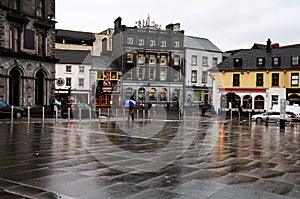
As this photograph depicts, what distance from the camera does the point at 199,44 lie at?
212ft

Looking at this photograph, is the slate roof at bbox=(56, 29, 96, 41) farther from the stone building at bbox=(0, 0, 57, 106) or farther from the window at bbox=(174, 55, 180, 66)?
the stone building at bbox=(0, 0, 57, 106)

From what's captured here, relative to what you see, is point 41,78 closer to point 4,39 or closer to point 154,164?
point 4,39

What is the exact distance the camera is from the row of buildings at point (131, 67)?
1264 inches

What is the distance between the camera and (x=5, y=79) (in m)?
30.2

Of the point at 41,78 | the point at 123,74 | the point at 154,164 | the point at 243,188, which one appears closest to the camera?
the point at 243,188

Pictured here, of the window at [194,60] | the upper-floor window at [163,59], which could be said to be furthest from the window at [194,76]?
the upper-floor window at [163,59]

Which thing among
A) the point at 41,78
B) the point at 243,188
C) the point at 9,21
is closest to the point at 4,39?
the point at 9,21

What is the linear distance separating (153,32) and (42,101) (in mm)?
31056

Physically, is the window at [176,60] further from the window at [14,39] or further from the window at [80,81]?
the window at [14,39]

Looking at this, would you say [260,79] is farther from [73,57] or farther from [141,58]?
[73,57]

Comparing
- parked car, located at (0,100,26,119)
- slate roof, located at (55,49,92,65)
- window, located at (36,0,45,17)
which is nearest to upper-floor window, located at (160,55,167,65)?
slate roof, located at (55,49,92,65)

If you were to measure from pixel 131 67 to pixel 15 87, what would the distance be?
29.8 meters

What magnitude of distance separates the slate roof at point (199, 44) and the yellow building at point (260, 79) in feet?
47.6

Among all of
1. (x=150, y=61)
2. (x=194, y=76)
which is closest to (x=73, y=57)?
(x=150, y=61)
